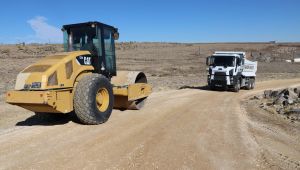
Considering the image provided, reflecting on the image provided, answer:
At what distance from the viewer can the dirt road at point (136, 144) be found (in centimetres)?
688

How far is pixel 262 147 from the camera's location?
8.22m

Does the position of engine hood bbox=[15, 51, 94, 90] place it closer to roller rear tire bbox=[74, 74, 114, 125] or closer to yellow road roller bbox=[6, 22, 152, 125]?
yellow road roller bbox=[6, 22, 152, 125]

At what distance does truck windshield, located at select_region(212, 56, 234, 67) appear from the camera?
22.0m

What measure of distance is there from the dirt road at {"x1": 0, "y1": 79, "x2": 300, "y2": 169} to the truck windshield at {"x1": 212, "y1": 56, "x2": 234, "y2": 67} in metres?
10.5

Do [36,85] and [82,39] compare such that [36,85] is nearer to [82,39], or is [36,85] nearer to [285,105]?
[82,39]

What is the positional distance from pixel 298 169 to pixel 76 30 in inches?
296

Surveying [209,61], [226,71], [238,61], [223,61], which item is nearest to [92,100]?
[226,71]

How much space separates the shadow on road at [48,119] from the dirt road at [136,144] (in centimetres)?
7

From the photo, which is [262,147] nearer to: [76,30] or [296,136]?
[296,136]

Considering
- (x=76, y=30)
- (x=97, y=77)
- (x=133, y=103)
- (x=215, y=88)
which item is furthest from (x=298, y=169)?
(x=215, y=88)

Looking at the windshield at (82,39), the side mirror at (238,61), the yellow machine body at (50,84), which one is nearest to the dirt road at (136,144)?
the yellow machine body at (50,84)

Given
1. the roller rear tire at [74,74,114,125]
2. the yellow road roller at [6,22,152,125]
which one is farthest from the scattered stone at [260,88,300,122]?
the roller rear tire at [74,74,114,125]

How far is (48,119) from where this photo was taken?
11141 mm

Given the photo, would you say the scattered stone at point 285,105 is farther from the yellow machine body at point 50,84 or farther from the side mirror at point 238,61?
the yellow machine body at point 50,84
